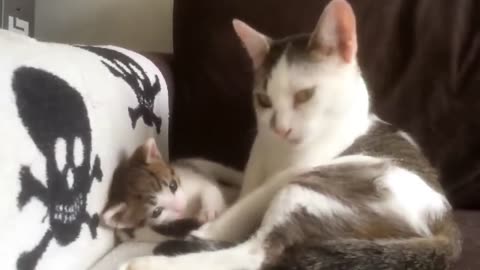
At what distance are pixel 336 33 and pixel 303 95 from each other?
131mm

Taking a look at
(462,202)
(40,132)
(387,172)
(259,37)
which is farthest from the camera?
(462,202)

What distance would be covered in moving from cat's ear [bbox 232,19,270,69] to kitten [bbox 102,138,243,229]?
0.28 m

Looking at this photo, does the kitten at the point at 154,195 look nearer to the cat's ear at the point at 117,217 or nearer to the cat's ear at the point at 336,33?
the cat's ear at the point at 117,217

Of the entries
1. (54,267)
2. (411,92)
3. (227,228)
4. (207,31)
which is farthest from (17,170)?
(411,92)

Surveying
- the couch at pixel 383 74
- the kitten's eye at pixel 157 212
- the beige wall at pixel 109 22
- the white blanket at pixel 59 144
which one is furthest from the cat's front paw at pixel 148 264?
the beige wall at pixel 109 22

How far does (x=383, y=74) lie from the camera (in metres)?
1.56

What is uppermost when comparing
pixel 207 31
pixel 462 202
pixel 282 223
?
pixel 207 31

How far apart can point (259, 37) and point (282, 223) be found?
430 mm

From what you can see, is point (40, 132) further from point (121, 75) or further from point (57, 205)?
point (121, 75)

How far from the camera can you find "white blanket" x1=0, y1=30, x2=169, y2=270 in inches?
36.8

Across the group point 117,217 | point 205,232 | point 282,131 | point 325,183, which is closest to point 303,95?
point 282,131

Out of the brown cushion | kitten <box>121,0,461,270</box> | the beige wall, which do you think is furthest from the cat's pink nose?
the beige wall

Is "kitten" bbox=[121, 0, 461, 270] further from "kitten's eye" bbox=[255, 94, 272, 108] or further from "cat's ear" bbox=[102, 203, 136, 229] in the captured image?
"cat's ear" bbox=[102, 203, 136, 229]

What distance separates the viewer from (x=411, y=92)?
154cm
